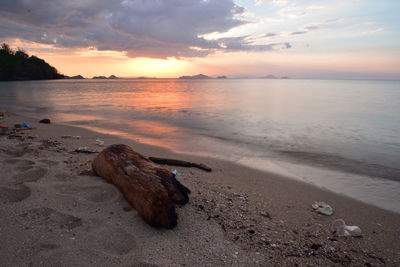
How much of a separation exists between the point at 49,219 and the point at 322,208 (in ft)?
14.0

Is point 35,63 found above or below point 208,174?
above

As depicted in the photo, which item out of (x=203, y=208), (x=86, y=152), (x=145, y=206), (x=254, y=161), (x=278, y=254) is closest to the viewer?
(x=278, y=254)

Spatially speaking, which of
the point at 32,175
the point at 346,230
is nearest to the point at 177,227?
the point at 346,230

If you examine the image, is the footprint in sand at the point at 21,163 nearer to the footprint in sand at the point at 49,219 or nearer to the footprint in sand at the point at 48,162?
the footprint in sand at the point at 48,162

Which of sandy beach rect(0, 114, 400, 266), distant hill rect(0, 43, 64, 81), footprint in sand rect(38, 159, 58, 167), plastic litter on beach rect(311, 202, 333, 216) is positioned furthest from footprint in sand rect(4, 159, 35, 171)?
distant hill rect(0, 43, 64, 81)

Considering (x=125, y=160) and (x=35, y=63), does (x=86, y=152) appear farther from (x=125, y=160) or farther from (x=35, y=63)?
(x=35, y=63)

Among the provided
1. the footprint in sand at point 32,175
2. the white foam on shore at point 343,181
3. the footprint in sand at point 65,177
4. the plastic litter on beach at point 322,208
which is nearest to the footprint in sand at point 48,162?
the footprint in sand at point 32,175

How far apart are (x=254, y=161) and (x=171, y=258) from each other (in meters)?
5.42

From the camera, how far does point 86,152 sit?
20.5 feet

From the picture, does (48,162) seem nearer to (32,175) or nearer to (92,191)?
(32,175)

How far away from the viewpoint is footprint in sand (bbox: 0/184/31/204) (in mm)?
3268

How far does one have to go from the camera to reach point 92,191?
147 inches

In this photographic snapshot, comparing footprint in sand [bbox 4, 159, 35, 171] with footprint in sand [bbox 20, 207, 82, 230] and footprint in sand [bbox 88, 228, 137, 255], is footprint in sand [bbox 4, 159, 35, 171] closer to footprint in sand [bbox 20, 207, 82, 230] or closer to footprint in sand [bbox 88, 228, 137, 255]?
footprint in sand [bbox 20, 207, 82, 230]

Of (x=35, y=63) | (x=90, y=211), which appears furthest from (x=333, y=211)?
(x=35, y=63)
